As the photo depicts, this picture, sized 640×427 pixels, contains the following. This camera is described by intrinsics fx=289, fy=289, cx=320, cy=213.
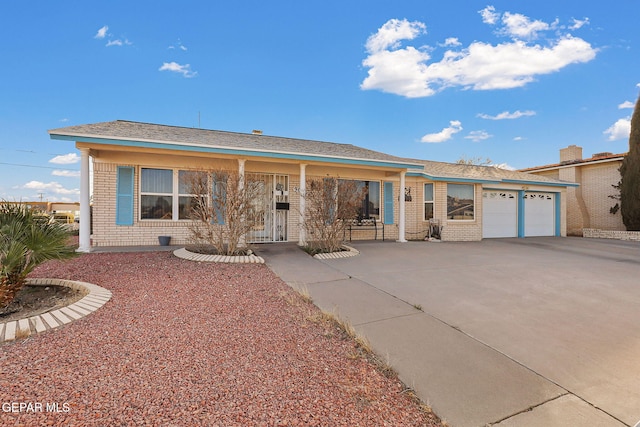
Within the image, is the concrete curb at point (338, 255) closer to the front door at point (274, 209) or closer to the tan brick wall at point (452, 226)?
the front door at point (274, 209)

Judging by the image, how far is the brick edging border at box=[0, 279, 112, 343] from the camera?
2922mm

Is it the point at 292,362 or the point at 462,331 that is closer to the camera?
the point at 292,362

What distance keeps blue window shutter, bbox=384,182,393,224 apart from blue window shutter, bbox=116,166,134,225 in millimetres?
9262

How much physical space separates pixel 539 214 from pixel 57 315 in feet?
61.0

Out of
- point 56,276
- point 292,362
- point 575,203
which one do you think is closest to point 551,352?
point 292,362

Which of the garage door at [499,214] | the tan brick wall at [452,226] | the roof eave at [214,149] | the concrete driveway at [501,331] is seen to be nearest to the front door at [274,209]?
the roof eave at [214,149]

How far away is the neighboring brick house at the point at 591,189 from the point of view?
634 inches

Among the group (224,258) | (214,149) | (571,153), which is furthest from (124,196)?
(571,153)

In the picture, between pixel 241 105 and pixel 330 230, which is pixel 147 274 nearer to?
pixel 330 230

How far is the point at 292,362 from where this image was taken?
2.59m

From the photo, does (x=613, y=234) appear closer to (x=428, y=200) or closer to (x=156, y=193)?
(x=428, y=200)

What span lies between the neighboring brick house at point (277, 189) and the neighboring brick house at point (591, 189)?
299 centimetres

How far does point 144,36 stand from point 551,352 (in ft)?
43.7

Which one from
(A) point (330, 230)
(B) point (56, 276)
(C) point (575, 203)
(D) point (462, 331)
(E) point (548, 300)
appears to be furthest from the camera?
(C) point (575, 203)
